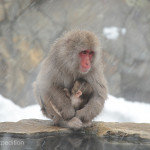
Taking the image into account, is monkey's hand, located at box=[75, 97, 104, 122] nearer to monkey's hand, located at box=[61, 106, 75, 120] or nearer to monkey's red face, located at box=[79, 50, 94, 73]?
monkey's hand, located at box=[61, 106, 75, 120]

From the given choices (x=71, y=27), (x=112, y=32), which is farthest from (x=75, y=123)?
(x=112, y=32)

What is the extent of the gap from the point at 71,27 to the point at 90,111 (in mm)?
5219

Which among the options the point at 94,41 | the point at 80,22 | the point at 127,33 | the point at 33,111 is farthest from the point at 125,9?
the point at 94,41

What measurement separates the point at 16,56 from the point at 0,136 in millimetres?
5288

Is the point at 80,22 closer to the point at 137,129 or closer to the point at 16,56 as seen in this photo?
the point at 16,56

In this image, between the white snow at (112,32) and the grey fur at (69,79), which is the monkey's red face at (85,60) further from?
the white snow at (112,32)

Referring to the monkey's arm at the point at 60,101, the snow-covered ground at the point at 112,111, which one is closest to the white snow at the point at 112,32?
the snow-covered ground at the point at 112,111

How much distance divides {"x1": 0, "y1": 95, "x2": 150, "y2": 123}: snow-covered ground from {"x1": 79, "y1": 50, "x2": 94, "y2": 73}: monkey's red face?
13.7 ft

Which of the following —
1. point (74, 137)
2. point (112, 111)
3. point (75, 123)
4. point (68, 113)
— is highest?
point (112, 111)

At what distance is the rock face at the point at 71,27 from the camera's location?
8250mm

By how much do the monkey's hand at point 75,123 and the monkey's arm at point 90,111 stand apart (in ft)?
0.19

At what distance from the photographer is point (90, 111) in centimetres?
352

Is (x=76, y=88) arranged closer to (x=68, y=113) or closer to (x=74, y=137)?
(x=68, y=113)

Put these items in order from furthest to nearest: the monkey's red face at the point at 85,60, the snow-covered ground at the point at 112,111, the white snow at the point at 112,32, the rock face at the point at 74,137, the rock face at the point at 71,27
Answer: the white snow at the point at 112,32, the rock face at the point at 71,27, the snow-covered ground at the point at 112,111, the monkey's red face at the point at 85,60, the rock face at the point at 74,137
